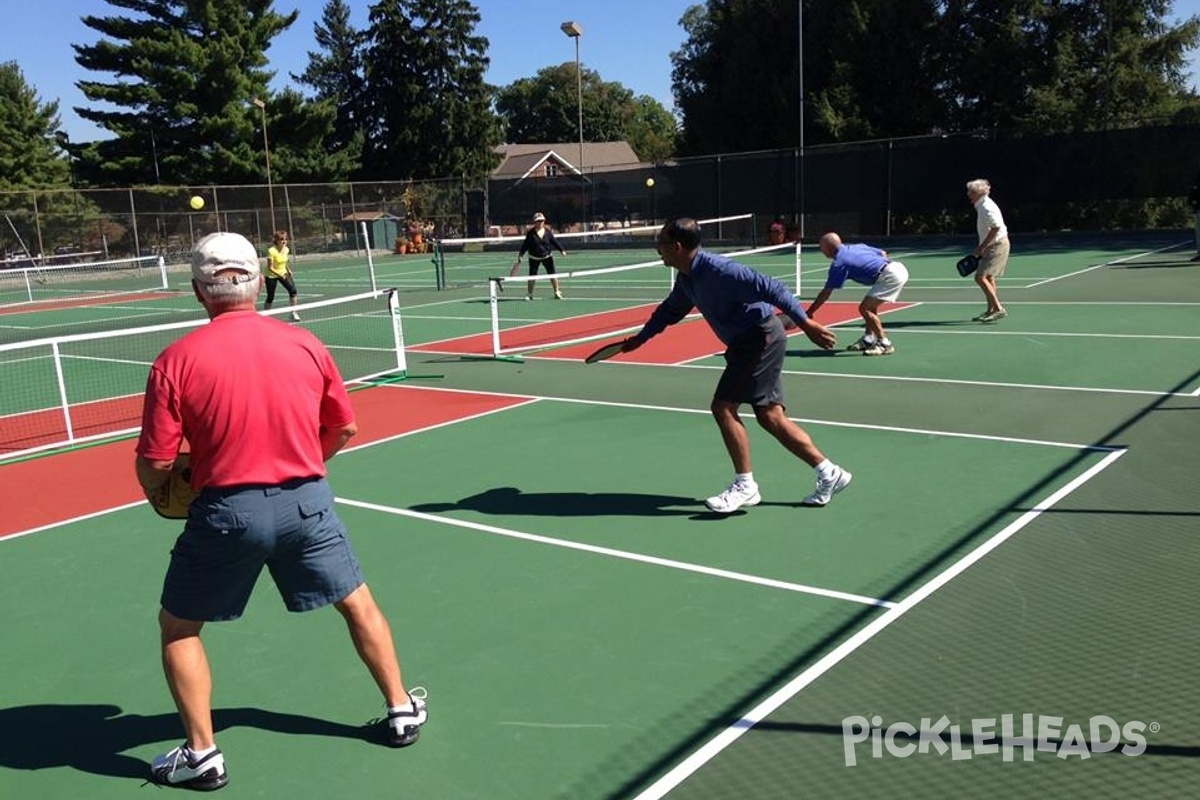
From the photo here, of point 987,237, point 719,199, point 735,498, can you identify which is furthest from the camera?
point 719,199

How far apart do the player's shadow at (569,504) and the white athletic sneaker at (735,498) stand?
0.20 metres

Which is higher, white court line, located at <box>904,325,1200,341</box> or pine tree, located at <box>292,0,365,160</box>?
pine tree, located at <box>292,0,365,160</box>

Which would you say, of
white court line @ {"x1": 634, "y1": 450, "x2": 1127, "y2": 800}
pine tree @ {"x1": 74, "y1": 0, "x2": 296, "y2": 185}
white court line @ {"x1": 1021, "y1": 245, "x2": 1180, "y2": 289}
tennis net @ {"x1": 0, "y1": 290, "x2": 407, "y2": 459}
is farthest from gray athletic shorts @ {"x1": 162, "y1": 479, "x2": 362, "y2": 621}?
pine tree @ {"x1": 74, "y1": 0, "x2": 296, "y2": 185}

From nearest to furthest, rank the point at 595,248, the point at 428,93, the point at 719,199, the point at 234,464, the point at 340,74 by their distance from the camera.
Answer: the point at 234,464, the point at 719,199, the point at 595,248, the point at 428,93, the point at 340,74

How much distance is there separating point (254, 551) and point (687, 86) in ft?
174

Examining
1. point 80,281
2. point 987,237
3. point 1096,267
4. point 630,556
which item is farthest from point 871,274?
point 80,281

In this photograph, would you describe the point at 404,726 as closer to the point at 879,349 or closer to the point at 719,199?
the point at 879,349

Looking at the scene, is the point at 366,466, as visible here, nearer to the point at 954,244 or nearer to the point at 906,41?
→ the point at 954,244

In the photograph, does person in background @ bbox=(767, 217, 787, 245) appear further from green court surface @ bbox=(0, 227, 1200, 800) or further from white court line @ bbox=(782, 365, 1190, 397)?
green court surface @ bbox=(0, 227, 1200, 800)

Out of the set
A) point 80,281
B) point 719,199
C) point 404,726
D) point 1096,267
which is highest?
point 719,199

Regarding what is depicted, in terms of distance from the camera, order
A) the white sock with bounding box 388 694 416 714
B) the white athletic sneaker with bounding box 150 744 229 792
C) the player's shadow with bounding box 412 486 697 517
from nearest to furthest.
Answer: the white athletic sneaker with bounding box 150 744 229 792, the white sock with bounding box 388 694 416 714, the player's shadow with bounding box 412 486 697 517

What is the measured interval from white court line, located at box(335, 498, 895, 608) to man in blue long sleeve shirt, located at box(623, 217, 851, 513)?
2.81ft

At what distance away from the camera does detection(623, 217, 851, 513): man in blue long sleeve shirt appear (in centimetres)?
639

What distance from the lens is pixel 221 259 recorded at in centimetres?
355
